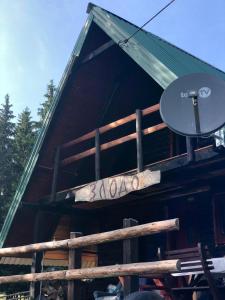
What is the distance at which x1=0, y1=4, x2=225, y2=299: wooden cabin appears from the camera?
888 centimetres

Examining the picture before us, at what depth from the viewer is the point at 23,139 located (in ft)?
102

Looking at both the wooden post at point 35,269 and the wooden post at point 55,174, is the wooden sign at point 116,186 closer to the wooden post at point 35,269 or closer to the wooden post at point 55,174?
the wooden post at point 55,174

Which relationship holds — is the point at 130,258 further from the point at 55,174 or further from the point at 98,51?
the point at 98,51

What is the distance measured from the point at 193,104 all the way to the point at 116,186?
2093 mm

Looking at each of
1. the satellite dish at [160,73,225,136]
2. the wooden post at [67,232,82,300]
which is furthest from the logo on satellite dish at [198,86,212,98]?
the wooden post at [67,232,82,300]

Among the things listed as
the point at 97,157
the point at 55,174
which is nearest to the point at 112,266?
the point at 97,157

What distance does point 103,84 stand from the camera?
10273 millimetres

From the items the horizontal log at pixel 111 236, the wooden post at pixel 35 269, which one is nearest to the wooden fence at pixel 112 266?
the horizontal log at pixel 111 236

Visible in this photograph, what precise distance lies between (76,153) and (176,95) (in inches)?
151

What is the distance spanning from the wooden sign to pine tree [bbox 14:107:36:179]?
20958 mm

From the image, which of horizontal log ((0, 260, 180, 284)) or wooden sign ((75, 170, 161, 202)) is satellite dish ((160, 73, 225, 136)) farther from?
horizontal log ((0, 260, 180, 284))

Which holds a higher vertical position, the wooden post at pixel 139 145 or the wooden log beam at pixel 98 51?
the wooden log beam at pixel 98 51

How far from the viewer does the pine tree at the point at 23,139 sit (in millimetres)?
29844

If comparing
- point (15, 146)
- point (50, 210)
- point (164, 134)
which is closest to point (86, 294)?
point (50, 210)
